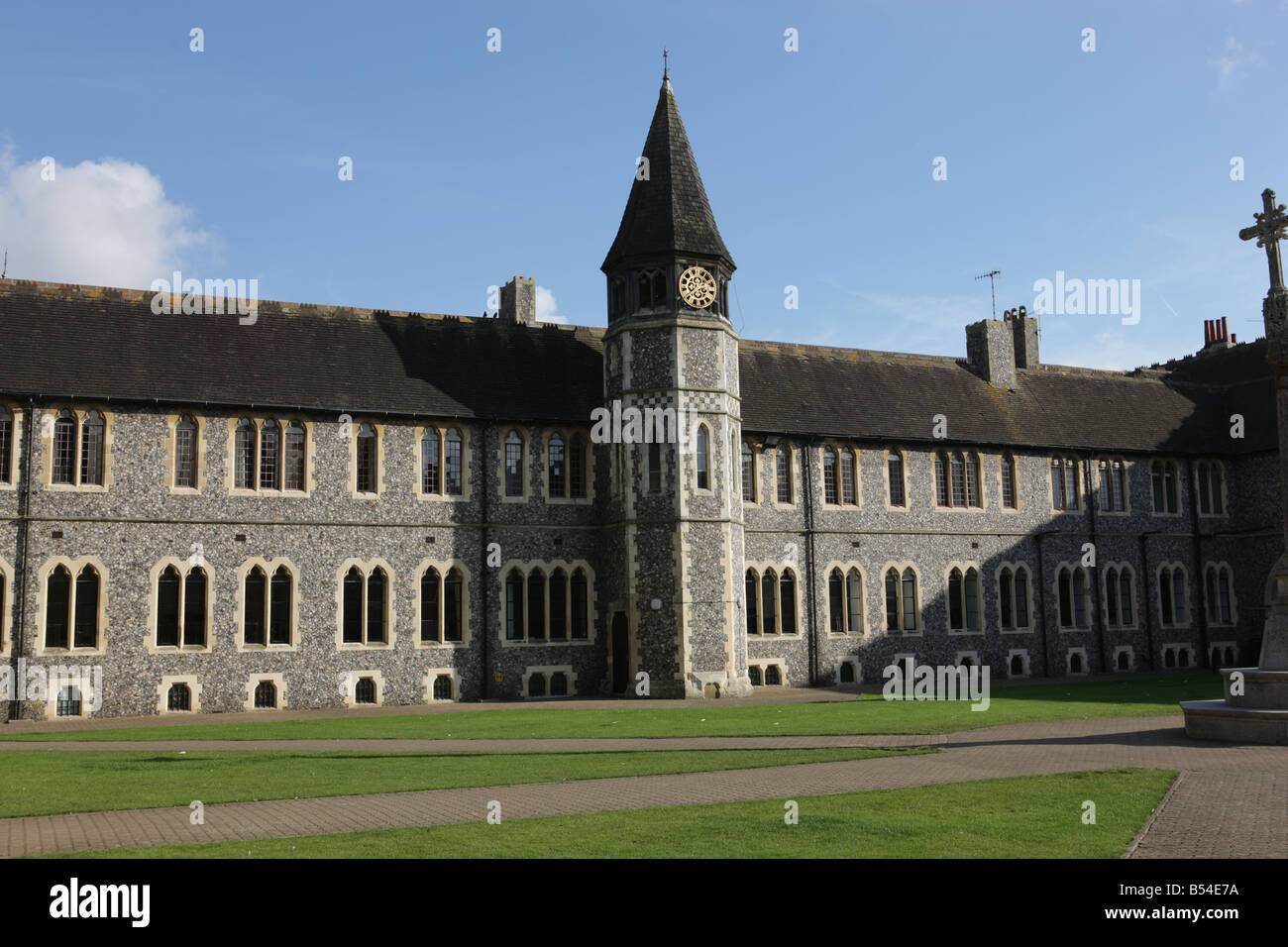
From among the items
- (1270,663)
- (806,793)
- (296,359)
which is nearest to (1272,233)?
(1270,663)

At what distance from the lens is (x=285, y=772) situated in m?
15.3

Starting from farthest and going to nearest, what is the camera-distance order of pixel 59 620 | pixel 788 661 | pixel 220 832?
pixel 788 661 → pixel 59 620 → pixel 220 832

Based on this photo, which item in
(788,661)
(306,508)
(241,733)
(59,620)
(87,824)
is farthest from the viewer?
(788,661)

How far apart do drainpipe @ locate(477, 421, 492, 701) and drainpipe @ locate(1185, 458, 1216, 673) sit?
85.4 ft

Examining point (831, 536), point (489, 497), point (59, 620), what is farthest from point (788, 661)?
point (59, 620)

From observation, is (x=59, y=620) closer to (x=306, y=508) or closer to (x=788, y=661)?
(x=306, y=508)

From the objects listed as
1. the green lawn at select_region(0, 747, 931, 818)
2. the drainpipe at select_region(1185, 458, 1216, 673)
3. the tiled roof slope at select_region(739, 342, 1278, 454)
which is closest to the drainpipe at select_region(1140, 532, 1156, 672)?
the drainpipe at select_region(1185, 458, 1216, 673)

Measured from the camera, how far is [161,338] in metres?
29.6

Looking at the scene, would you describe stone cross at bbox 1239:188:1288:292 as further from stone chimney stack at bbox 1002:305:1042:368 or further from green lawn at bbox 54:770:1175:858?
stone chimney stack at bbox 1002:305:1042:368

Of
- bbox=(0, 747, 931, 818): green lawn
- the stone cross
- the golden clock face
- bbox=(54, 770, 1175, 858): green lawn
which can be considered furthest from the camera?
the golden clock face

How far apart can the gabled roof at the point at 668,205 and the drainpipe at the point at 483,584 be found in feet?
21.5

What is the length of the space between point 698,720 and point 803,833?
42.7 feet

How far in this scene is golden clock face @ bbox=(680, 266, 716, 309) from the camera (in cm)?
3119

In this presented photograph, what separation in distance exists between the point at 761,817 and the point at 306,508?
68.7 ft
